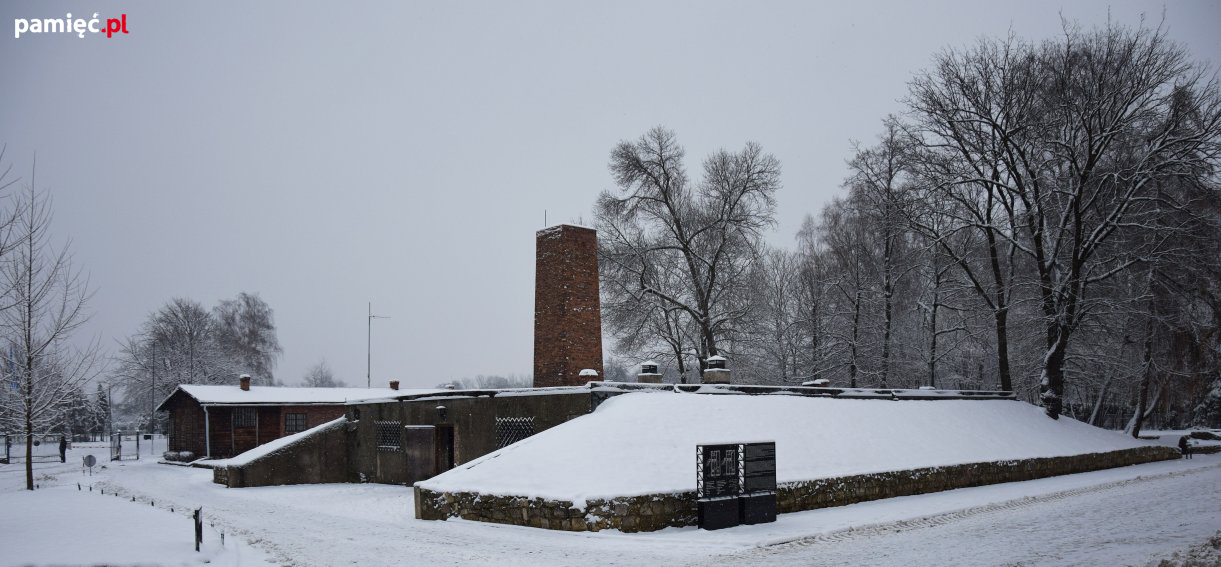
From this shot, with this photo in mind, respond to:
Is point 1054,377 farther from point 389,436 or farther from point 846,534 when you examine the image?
point 389,436

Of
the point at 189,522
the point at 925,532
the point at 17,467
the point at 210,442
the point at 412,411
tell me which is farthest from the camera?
the point at 210,442

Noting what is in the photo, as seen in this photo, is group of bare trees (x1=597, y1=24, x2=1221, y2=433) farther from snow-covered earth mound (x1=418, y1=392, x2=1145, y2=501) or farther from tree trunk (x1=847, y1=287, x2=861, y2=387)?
snow-covered earth mound (x1=418, y1=392, x2=1145, y2=501)

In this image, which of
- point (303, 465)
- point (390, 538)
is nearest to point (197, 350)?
point (303, 465)

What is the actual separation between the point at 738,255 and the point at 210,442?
26.8 metres

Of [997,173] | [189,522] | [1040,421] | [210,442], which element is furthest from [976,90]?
[210,442]

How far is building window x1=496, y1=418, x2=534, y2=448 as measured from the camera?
18875 millimetres

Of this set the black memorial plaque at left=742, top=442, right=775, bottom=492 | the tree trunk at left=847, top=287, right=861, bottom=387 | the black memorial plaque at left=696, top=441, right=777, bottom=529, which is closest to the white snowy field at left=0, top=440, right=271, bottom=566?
the black memorial plaque at left=696, top=441, right=777, bottom=529

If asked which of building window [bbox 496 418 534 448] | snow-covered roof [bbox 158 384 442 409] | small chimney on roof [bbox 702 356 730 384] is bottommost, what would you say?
snow-covered roof [bbox 158 384 442 409]

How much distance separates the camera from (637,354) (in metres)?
38.7

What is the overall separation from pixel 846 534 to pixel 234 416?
3387 cm

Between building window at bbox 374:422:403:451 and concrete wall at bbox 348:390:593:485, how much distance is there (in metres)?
0.13

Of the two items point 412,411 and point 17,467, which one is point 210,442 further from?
point 412,411

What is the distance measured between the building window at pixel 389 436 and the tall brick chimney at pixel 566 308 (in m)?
4.70

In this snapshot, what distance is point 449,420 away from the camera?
2080cm
